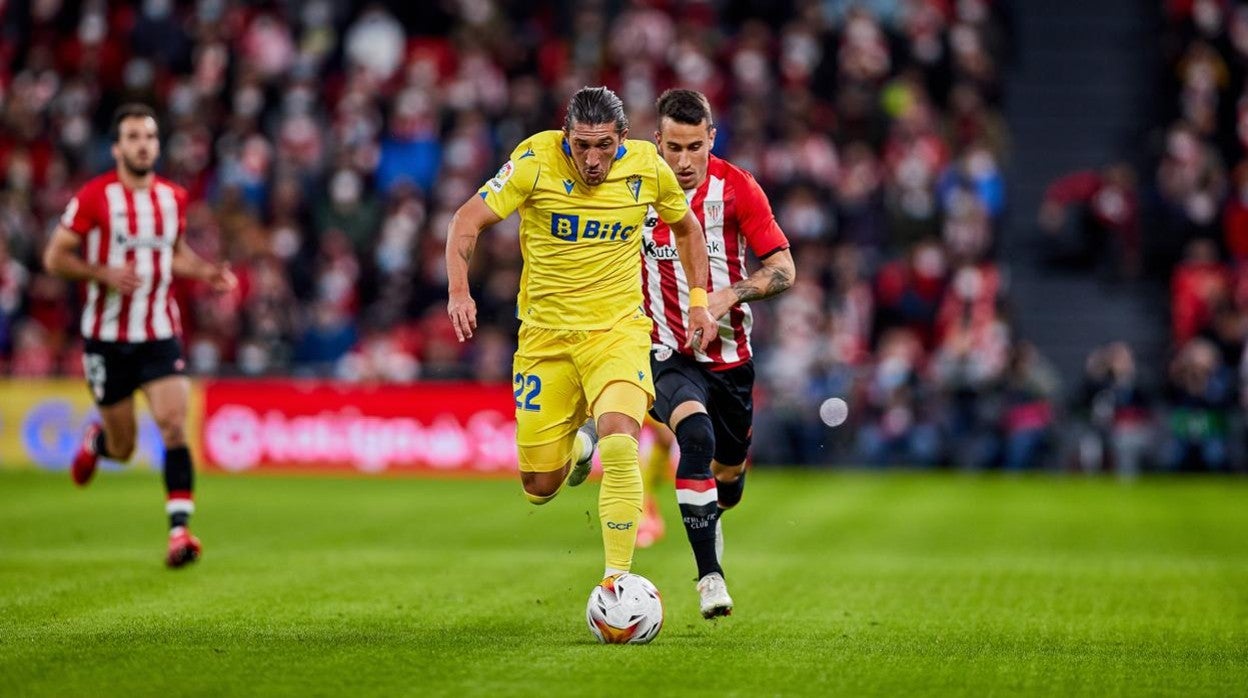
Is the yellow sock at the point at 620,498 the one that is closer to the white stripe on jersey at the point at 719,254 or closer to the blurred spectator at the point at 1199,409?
the white stripe on jersey at the point at 719,254

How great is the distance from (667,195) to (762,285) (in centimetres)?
82

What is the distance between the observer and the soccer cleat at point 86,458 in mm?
13039

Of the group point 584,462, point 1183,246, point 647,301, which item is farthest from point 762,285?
point 1183,246

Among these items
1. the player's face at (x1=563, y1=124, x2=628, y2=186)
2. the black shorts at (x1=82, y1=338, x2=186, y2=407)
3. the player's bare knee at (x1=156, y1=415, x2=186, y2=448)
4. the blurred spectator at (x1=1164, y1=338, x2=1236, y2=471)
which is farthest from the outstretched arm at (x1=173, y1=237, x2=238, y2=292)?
the blurred spectator at (x1=1164, y1=338, x2=1236, y2=471)

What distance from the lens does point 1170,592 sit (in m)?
11.3

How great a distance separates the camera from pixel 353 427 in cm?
2317

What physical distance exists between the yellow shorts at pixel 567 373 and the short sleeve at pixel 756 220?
95cm

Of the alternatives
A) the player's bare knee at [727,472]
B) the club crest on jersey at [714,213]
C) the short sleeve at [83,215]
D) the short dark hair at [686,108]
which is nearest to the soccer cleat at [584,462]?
the player's bare knee at [727,472]

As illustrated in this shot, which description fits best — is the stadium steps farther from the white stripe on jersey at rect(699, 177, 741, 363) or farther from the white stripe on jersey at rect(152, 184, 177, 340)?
the white stripe on jersey at rect(699, 177, 741, 363)

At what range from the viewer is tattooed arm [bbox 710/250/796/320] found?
9.33 m

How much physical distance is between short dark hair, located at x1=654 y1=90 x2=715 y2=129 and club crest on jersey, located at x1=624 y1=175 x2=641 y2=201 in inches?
27.2

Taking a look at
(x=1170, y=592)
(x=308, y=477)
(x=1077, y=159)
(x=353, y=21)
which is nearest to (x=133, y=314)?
(x=1170, y=592)

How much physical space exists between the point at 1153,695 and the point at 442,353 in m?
17.1

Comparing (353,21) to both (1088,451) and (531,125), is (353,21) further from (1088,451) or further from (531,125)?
(1088,451)
